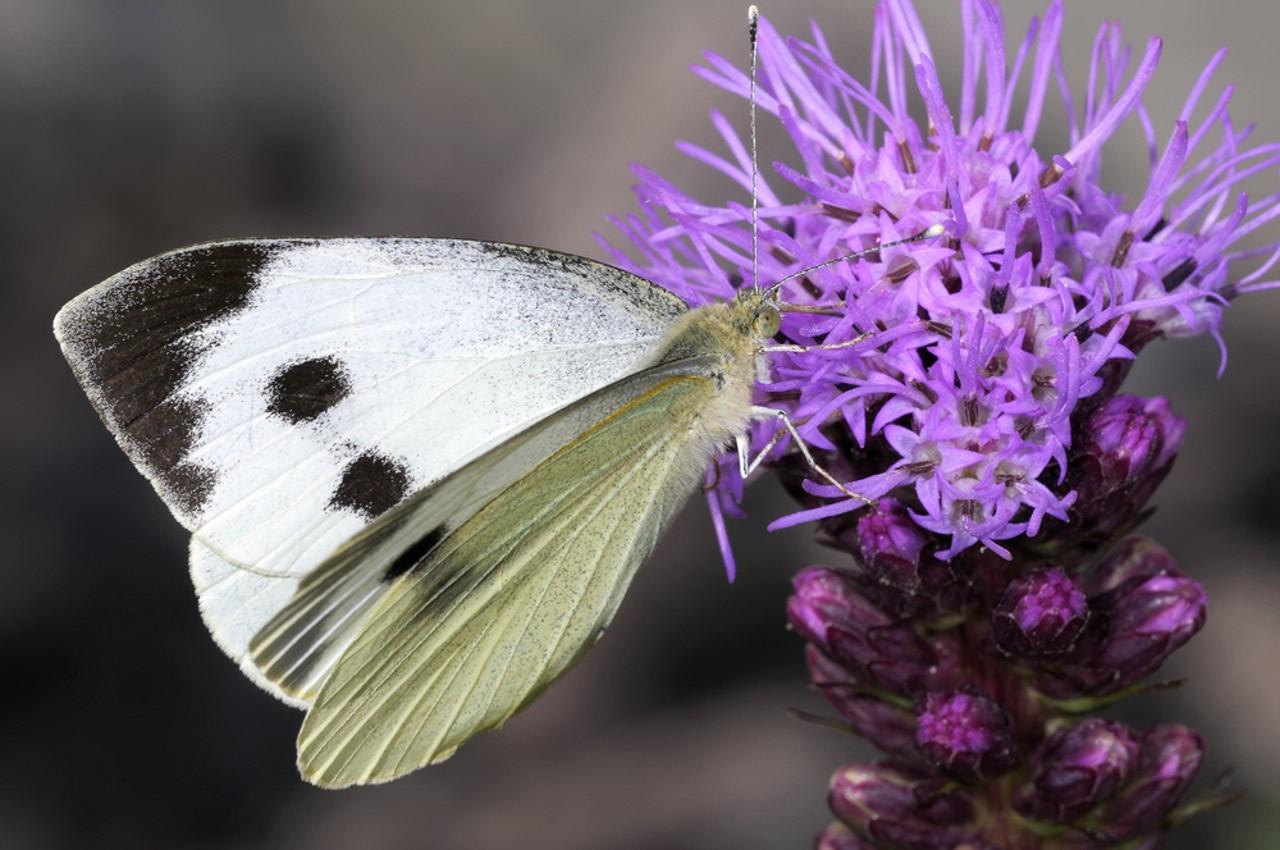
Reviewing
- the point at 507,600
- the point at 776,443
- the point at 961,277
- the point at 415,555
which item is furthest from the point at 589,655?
the point at 961,277

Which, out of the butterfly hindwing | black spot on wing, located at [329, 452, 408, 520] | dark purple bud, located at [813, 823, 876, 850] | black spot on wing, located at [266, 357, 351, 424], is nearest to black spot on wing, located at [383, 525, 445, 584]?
the butterfly hindwing

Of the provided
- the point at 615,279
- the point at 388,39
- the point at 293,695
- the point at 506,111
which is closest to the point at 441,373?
the point at 615,279

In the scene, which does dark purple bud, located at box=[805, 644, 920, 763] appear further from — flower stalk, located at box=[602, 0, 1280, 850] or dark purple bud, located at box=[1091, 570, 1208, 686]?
dark purple bud, located at box=[1091, 570, 1208, 686]

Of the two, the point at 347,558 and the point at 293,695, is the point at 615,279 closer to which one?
the point at 347,558

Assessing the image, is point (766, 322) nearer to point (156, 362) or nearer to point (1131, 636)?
point (1131, 636)

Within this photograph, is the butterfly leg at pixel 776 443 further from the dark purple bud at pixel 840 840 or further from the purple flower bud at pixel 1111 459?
the dark purple bud at pixel 840 840

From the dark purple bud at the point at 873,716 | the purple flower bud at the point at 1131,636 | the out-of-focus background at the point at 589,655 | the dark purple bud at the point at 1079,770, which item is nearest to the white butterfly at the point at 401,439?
the dark purple bud at the point at 873,716
